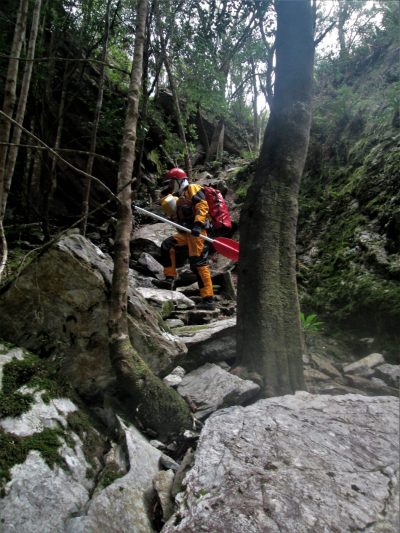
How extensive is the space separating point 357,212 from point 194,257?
10.4 feet

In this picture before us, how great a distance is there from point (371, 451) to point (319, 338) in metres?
3.40

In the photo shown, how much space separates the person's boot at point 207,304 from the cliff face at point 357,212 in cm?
170

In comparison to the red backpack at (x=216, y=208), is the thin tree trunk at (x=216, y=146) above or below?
above

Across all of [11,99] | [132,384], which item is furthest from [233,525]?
[11,99]

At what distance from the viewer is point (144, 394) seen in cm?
346

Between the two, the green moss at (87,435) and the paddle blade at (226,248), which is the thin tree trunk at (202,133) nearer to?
the paddle blade at (226,248)

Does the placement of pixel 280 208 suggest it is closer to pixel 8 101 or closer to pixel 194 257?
pixel 194 257

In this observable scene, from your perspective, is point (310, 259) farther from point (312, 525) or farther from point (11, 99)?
point (312, 525)

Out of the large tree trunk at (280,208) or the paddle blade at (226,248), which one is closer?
the large tree trunk at (280,208)

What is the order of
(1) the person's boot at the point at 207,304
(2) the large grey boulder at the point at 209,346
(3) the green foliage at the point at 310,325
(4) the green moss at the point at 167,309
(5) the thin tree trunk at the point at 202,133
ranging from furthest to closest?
1. (5) the thin tree trunk at the point at 202,133
2. (1) the person's boot at the point at 207,304
3. (4) the green moss at the point at 167,309
4. (3) the green foliage at the point at 310,325
5. (2) the large grey boulder at the point at 209,346

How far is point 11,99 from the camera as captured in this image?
5.62m

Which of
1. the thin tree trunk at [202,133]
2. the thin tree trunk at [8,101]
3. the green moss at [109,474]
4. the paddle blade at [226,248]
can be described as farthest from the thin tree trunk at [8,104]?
the thin tree trunk at [202,133]

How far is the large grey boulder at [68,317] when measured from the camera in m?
3.62

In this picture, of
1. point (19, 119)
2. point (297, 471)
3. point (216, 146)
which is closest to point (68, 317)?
point (297, 471)
